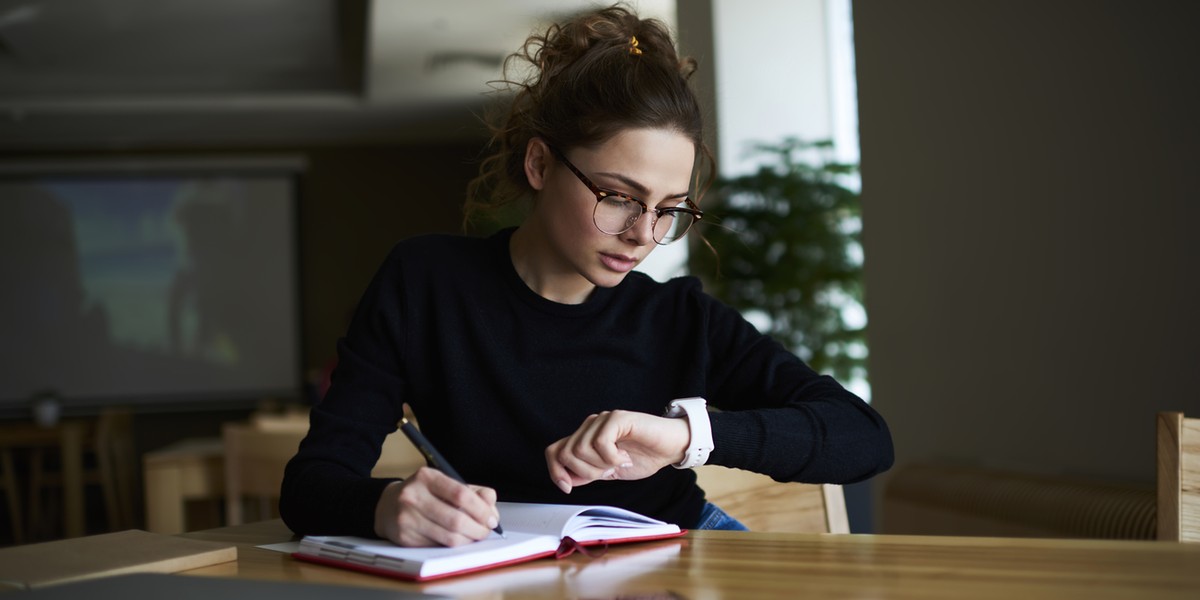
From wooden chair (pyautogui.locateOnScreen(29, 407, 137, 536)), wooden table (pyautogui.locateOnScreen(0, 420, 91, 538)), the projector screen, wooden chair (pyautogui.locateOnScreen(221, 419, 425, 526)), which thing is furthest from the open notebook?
the projector screen

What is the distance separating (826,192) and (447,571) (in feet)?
10.7

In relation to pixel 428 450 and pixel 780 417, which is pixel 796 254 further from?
pixel 428 450

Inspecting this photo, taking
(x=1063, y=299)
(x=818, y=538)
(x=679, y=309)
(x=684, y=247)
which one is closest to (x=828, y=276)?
(x=684, y=247)

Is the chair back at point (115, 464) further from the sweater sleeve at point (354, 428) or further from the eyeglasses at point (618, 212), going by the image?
the eyeglasses at point (618, 212)

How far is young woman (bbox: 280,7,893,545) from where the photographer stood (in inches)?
48.7

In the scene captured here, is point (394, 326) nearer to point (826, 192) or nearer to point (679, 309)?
point (679, 309)

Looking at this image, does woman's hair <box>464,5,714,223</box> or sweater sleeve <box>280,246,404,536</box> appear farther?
woman's hair <box>464,5,714,223</box>

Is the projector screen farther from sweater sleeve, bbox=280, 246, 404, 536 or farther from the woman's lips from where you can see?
the woman's lips

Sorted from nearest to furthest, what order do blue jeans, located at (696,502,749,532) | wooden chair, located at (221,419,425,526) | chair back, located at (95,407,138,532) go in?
blue jeans, located at (696,502,749,532) → wooden chair, located at (221,419,425,526) → chair back, located at (95,407,138,532)

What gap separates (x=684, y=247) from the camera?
4.89 metres

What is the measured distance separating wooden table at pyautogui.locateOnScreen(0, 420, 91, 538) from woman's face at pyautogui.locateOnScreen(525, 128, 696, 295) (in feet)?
20.0

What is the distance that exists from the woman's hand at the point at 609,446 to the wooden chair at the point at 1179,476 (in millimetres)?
473

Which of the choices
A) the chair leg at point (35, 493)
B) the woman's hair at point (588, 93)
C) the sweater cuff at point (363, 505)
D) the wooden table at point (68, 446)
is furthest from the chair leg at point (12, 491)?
the sweater cuff at point (363, 505)

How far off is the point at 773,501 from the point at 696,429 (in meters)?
0.51
